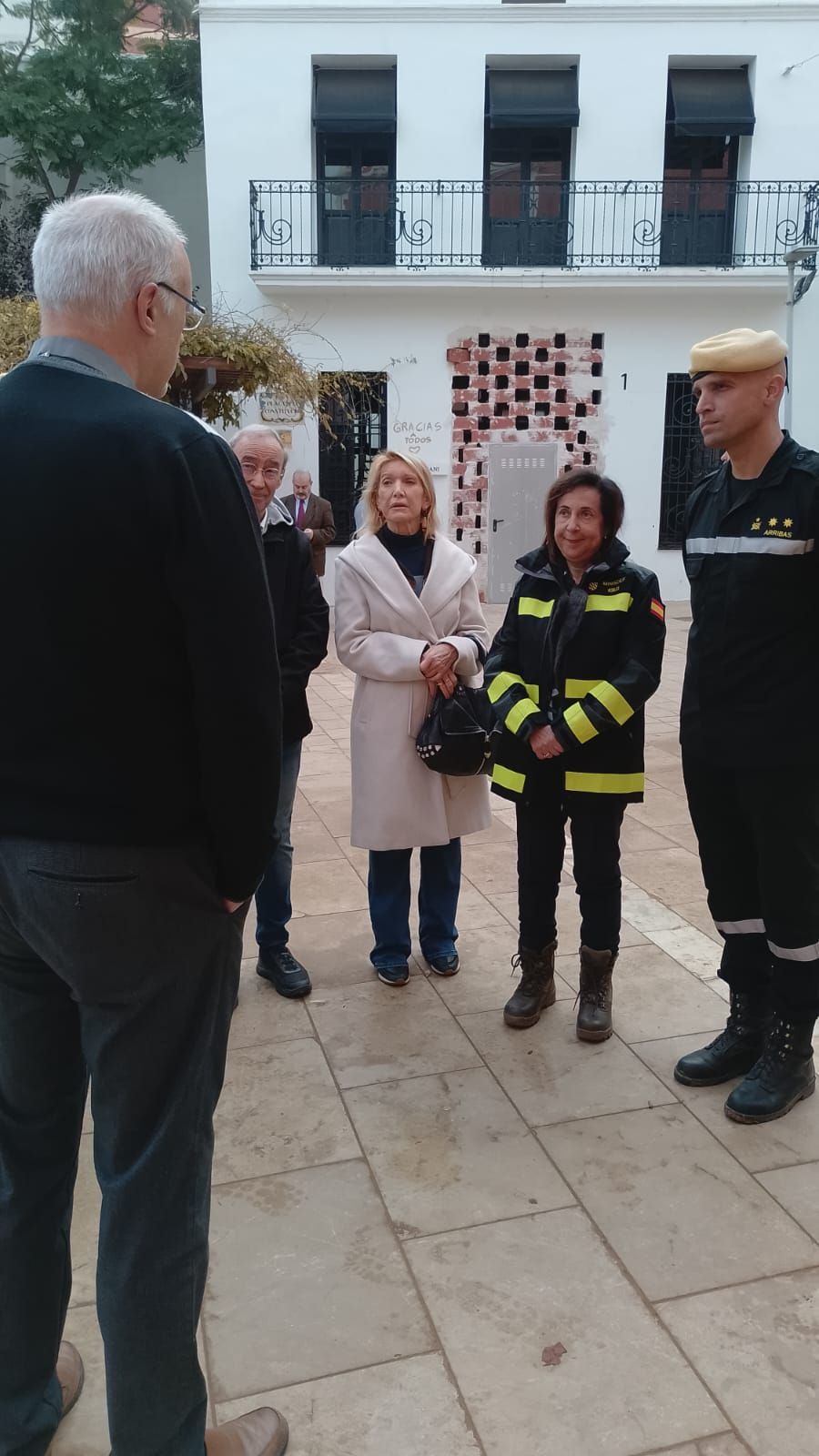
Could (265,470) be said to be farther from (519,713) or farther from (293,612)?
(519,713)

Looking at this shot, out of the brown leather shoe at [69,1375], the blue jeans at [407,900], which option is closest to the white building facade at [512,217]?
the blue jeans at [407,900]

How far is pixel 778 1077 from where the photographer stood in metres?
2.94

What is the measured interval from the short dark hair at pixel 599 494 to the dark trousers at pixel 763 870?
0.73 m

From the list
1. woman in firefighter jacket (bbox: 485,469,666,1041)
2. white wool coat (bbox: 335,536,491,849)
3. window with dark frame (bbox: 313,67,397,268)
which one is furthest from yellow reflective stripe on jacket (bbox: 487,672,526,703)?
window with dark frame (bbox: 313,67,397,268)

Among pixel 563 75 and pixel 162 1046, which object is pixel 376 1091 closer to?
pixel 162 1046

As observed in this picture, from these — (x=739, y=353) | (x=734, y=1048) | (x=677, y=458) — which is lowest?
(x=734, y=1048)

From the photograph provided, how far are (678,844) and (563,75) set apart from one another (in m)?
13.4

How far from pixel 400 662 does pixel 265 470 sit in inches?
29.0

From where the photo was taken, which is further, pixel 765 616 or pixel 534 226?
pixel 534 226

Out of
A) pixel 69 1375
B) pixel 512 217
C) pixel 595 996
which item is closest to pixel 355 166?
pixel 512 217

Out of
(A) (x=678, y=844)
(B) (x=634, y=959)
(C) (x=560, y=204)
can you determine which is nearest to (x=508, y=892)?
(B) (x=634, y=959)

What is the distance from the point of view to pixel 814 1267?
2.34 m

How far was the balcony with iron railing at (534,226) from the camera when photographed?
1498 centimetres

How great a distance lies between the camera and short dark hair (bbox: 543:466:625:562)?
3.17 metres
